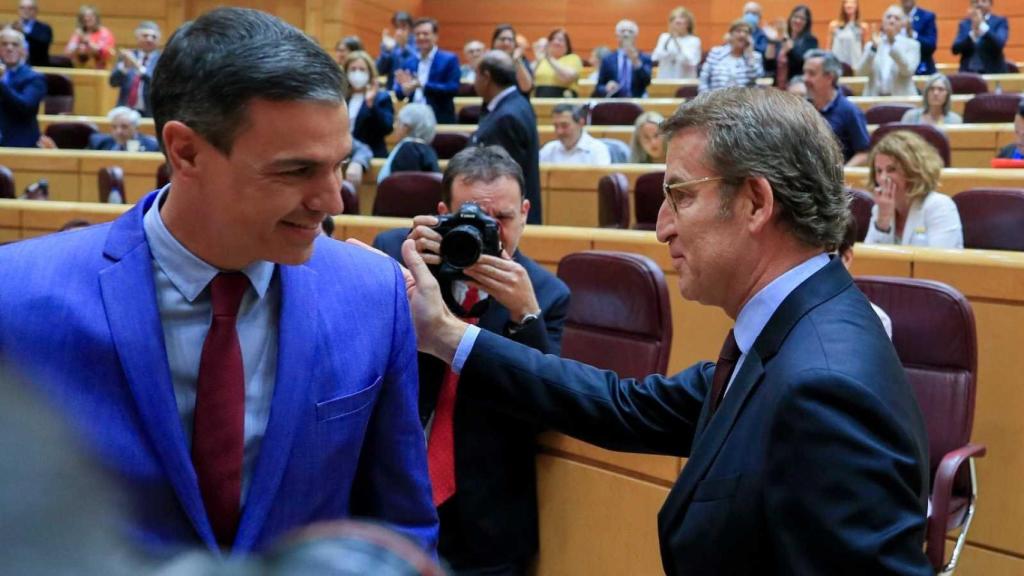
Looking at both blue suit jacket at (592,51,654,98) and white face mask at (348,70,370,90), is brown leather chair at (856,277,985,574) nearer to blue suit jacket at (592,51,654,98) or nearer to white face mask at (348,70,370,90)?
white face mask at (348,70,370,90)

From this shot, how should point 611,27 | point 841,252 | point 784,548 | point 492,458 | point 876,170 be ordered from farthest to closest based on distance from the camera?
point 611,27 → point 876,170 → point 841,252 → point 492,458 → point 784,548

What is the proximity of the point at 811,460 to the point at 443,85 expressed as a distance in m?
7.77

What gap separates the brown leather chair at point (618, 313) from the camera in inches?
121

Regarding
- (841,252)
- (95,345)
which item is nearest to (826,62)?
(841,252)

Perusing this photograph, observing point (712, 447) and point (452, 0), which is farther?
point (452, 0)

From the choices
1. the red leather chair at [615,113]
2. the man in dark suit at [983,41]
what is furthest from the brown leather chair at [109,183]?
the man in dark suit at [983,41]

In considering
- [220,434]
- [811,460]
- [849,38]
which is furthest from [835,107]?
[220,434]

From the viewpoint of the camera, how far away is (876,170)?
171 inches

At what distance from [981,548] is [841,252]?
2.98ft

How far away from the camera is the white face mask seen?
7.59 meters

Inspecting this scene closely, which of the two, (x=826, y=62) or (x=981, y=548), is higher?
(x=826, y=62)

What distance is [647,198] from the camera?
5445mm

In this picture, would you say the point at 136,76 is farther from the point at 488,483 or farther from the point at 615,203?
the point at 488,483

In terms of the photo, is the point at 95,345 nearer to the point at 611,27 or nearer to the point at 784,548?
the point at 784,548
